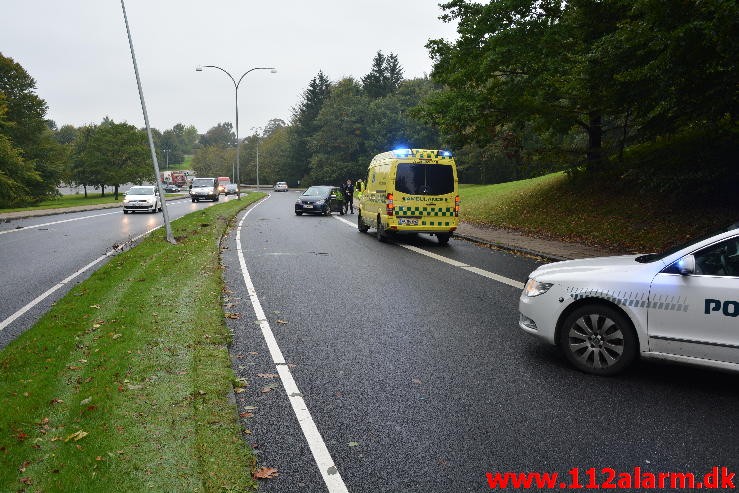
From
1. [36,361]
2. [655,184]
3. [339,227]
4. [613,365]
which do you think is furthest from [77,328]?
[339,227]

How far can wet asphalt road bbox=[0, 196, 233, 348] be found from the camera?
350 inches

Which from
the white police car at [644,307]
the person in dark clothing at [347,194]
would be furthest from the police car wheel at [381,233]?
the person in dark clothing at [347,194]

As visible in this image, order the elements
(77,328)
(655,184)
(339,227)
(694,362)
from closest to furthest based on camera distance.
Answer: (694,362), (77,328), (655,184), (339,227)

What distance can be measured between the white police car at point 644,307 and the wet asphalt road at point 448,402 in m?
0.31

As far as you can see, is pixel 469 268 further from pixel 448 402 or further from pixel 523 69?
pixel 523 69

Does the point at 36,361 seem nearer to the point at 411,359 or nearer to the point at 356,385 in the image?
the point at 356,385

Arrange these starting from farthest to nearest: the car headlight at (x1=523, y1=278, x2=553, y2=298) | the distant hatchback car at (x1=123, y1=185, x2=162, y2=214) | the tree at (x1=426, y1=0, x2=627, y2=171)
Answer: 1. the distant hatchback car at (x1=123, y1=185, x2=162, y2=214)
2. the tree at (x1=426, y1=0, x2=627, y2=171)
3. the car headlight at (x1=523, y1=278, x2=553, y2=298)

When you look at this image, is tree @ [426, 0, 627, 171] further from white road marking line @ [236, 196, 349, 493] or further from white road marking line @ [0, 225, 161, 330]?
white road marking line @ [0, 225, 161, 330]

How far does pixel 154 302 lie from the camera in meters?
8.81

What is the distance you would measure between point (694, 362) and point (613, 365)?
0.69 m

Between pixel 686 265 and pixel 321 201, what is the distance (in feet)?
87.0

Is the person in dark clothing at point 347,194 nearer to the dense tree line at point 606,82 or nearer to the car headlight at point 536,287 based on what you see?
the dense tree line at point 606,82

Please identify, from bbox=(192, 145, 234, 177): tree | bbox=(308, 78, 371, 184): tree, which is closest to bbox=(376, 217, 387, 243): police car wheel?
bbox=(308, 78, 371, 184): tree

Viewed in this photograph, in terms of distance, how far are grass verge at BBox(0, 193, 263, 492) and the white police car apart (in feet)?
10.7
